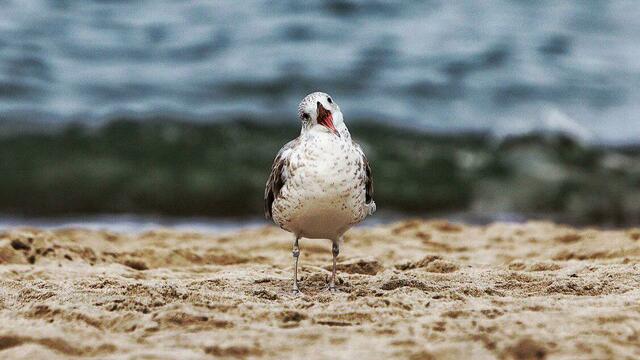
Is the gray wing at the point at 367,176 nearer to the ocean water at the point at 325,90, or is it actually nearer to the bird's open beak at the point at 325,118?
the bird's open beak at the point at 325,118

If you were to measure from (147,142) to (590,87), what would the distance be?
19.5ft

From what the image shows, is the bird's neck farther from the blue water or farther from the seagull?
the blue water

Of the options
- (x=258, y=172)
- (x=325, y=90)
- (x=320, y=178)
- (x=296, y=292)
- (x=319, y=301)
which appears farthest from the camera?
(x=325, y=90)

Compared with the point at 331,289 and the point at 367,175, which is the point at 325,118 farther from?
the point at 331,289

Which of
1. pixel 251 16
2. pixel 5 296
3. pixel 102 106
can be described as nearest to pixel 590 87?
pixel 251 16

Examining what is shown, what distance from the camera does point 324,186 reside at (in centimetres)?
413

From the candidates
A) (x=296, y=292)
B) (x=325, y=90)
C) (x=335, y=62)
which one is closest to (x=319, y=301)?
(x=296, y=292)

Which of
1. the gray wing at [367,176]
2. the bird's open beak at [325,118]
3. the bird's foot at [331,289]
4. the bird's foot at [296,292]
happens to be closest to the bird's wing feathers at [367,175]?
the gray wing at [367,176]

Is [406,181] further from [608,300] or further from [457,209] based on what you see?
[608,300]

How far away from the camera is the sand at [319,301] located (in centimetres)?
307

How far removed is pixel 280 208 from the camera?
14.4ft

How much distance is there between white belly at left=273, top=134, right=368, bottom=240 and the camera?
4.14m

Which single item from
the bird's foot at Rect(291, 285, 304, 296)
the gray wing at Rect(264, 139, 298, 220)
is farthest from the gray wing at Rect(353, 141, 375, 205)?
the bird's foot at Rect(291, 285, 304, 296)

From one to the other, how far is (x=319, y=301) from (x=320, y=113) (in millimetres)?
900
